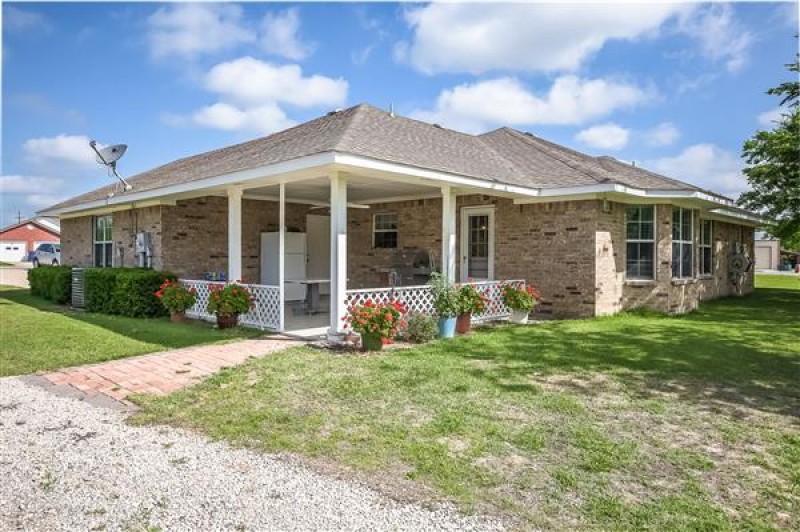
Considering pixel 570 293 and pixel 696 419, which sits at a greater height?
pixel 570 293

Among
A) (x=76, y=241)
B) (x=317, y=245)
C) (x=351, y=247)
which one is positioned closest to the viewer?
(x=351, y=247)

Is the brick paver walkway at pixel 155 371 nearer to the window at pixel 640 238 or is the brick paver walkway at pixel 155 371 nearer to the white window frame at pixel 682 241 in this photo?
the window at pixel 640 238

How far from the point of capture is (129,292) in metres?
11.4

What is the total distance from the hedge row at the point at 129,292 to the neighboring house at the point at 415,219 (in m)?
0.96

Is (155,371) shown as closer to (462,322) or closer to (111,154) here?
(462,322)

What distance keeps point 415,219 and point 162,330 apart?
22.1ft

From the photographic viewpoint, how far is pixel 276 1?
29.3ft

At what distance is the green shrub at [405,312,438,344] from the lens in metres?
8.52

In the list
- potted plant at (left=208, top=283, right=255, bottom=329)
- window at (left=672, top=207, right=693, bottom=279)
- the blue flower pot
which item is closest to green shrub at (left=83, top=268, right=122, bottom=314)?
potted plant at (left=208, top=283, right=255, bottom=329)

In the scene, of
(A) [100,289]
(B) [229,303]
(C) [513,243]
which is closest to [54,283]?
(A) [100,289]

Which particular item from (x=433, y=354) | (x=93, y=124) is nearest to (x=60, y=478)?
(x=433, y=354)

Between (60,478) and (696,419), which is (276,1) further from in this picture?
(696,419)

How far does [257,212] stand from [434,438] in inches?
428

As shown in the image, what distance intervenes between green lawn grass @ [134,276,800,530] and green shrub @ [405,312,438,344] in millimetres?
531
